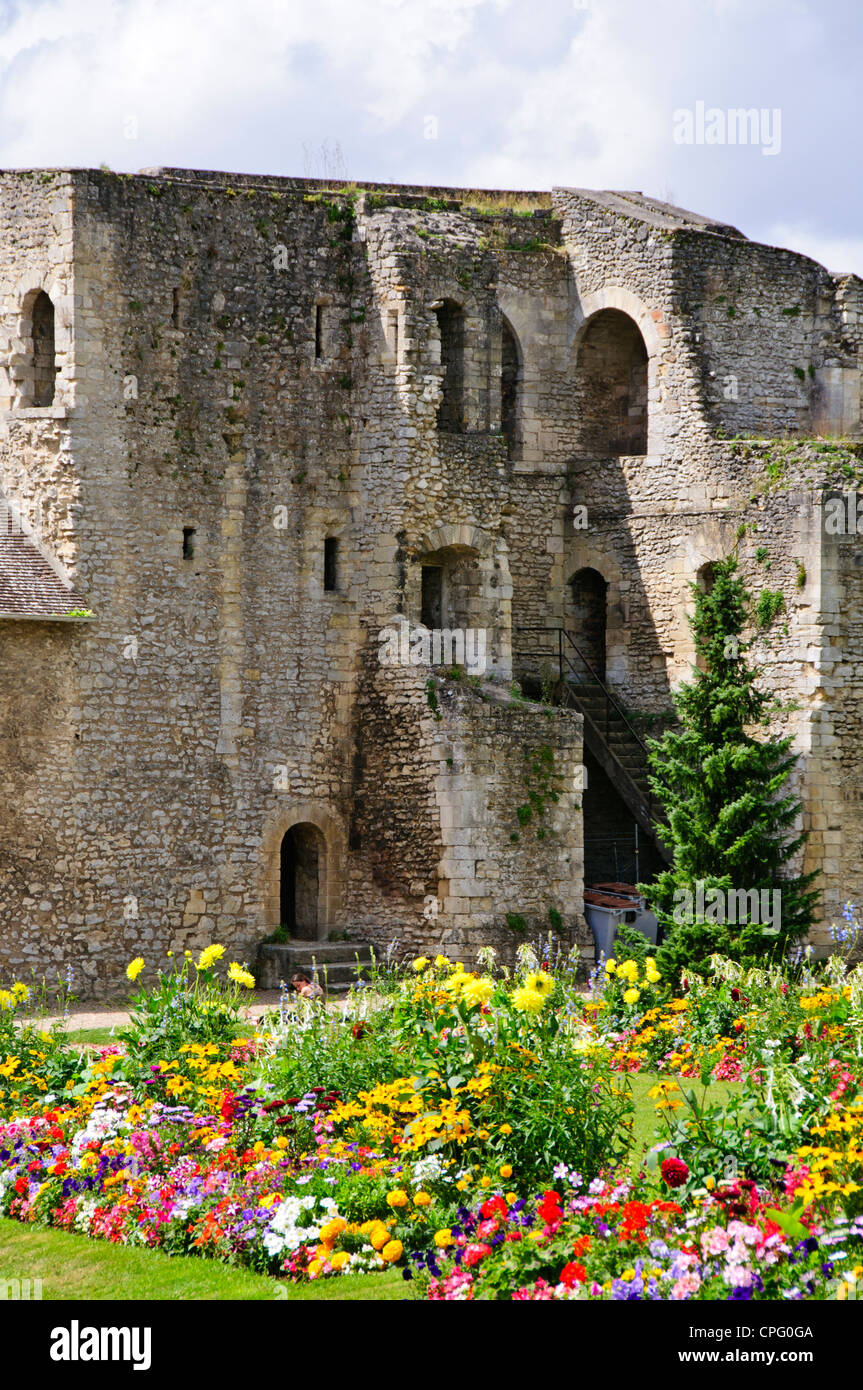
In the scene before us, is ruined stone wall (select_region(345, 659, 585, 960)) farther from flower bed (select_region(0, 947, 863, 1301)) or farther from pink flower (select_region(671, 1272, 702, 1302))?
pink flower (select_region(671, 1272, 702, 1302))

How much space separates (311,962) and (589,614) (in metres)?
7.05

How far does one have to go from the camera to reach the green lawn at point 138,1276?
28.7ft

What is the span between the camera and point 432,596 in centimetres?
2186

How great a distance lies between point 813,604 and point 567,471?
4650 mm

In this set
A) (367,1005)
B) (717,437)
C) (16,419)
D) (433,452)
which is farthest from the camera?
(717,437)

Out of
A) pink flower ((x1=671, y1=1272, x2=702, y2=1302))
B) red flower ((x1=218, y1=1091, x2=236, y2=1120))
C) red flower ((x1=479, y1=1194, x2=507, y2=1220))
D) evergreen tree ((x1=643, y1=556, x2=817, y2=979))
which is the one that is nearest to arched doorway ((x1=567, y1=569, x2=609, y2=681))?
evergreen tree ((x1=643, y1=556, x2=817, y2=979))

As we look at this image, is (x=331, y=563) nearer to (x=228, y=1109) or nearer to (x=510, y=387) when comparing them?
(x=510, y=387)

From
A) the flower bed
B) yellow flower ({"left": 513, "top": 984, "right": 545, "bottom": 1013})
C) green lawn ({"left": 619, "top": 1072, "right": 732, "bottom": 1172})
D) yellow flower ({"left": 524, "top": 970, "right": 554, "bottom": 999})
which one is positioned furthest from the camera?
yellow flower ({"left": 524, "top": 970, "right": 554, "bottom": 999})

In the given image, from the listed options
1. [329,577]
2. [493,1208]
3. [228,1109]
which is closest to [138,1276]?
[228,1109]

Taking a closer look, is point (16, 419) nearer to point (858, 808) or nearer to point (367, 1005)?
point (367, 1005)

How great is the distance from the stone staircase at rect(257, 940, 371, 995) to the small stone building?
277mm

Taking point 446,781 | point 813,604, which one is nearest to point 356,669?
point 446,781

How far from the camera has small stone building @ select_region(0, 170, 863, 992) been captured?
19.4 meters
